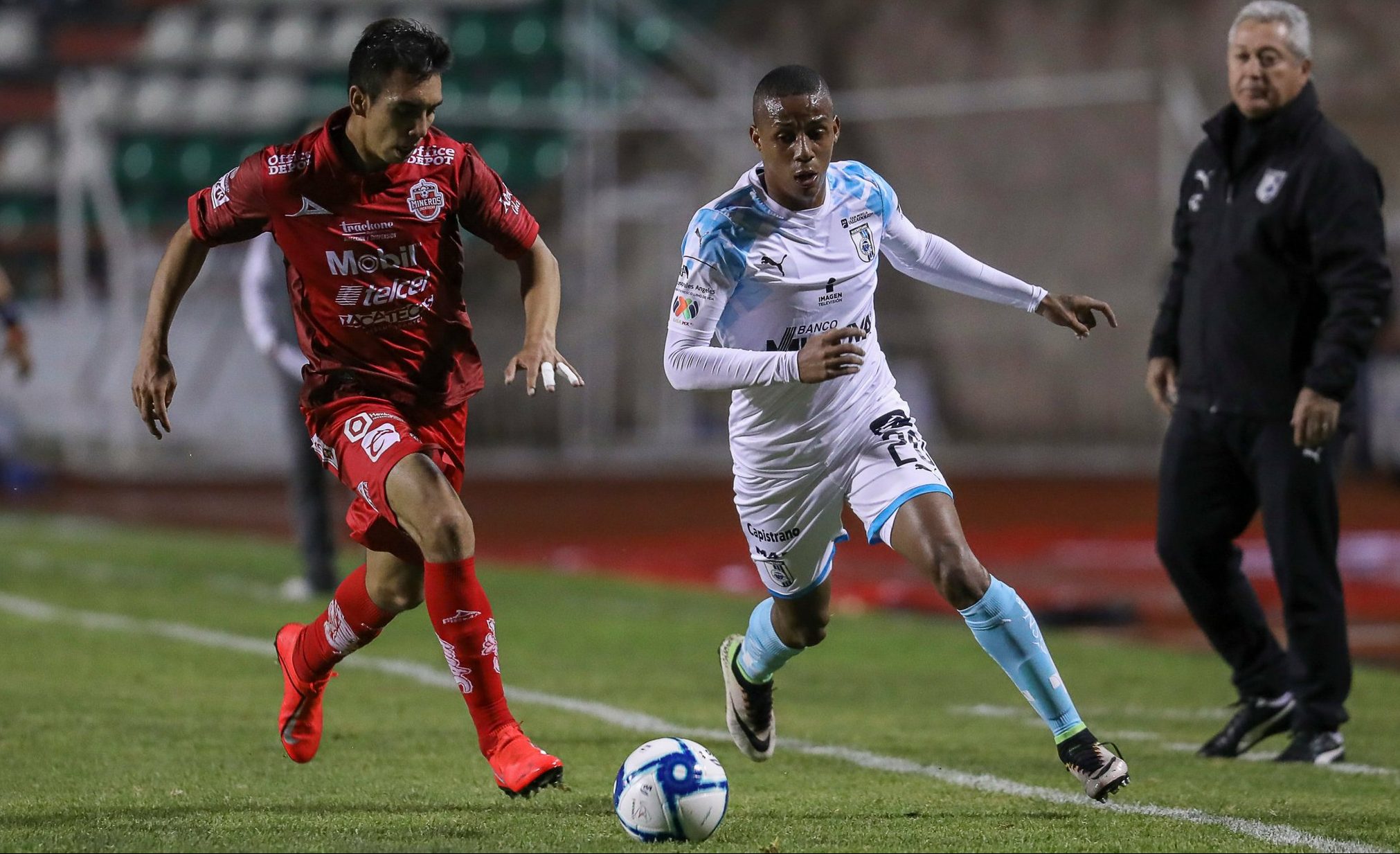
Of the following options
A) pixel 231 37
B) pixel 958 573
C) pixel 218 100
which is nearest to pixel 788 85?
pixel 958 573

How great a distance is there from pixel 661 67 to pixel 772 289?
68.3 feet

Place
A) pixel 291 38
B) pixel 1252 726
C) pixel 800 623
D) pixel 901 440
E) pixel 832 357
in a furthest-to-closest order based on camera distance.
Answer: pixel 291 38 < pixel 1252 726 < pixel 800 623 < pixel 901 440 < pixel 832 357

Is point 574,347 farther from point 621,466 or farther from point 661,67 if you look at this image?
point 661,67

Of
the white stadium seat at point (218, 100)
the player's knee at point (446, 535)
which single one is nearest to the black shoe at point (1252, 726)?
the player's knee at point (446, 535)

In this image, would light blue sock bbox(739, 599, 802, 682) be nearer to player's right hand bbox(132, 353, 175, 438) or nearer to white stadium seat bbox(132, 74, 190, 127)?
player's right hand bbox(132, 353, 175, 438)

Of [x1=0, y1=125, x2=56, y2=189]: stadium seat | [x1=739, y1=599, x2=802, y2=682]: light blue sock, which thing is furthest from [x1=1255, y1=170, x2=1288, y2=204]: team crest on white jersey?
[x1=0, y1=125, x2=56, y2=189]: stadium seat

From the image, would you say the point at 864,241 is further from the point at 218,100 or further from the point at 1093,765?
the point at 218,100

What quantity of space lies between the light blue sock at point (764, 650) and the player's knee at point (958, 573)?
3.60ft

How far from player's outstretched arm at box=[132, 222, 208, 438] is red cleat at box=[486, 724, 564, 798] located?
1.35 m

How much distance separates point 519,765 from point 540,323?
1292 millimetres

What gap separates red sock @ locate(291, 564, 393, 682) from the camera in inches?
228

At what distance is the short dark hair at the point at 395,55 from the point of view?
506 centimetres

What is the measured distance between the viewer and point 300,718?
19.3ft

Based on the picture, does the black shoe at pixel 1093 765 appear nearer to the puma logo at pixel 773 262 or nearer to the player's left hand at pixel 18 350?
the puma logo at pixel 773 262
